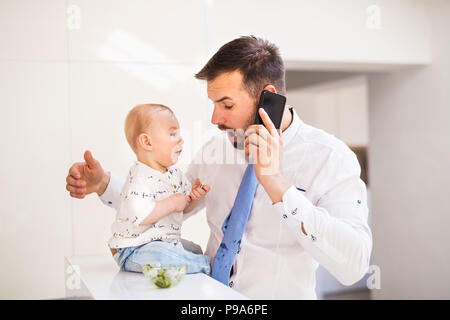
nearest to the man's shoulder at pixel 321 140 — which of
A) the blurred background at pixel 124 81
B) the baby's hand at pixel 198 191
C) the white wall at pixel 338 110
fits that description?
the baby's hand at pixel 198 191

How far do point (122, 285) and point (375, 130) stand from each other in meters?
3.11

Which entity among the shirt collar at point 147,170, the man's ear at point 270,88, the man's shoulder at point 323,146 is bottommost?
the shirt collar at point 147,170

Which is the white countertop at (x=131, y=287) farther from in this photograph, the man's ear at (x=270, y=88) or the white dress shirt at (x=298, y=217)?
the man's ear at (x=270, y=88)

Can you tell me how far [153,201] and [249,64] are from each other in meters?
0.51

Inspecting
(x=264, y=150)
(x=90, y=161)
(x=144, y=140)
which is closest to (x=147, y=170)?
(x=144, y=140)

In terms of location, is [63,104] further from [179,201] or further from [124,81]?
[179,201]

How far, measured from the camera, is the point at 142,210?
4.42 feet

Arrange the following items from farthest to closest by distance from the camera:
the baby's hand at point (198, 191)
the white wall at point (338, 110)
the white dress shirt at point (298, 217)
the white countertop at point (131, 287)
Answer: the white wall at point (338, 110)
the baby's hand at point (198, 191)
the white dress shirt at point (298, 217)
the white countertop at point (131, 287)

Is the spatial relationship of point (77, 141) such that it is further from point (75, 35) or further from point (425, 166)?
point (425, 166)

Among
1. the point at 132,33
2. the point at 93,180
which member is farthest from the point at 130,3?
the point at 93,180

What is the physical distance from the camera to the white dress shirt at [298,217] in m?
1.25

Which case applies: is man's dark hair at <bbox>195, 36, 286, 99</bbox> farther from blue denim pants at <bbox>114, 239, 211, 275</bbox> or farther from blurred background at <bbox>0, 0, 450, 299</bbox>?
blurred background at <bbox>0, 0, 450, 299</bbox>

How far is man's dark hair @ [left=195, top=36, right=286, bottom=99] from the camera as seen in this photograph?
1495 mm

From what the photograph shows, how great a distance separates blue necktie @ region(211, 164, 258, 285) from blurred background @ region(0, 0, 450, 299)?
113cm
